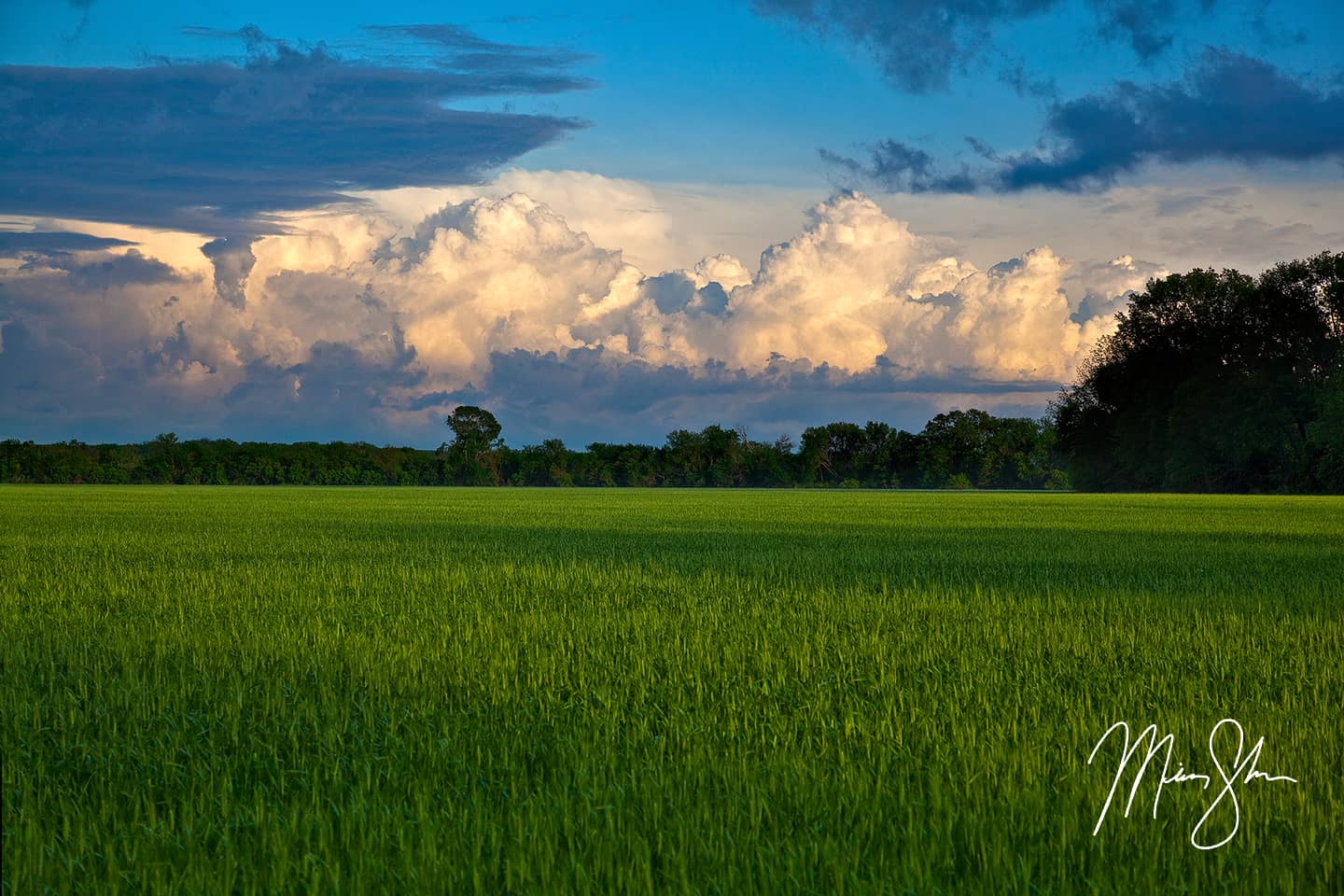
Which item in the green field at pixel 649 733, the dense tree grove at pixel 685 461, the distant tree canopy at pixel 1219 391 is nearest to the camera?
the green field at pixel 649 733

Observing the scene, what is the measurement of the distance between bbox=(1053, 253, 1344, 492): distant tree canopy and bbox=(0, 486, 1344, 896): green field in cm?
6492

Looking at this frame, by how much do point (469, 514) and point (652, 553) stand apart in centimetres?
2119

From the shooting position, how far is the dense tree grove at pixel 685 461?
4483 inches

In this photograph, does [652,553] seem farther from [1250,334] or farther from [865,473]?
[865,473]

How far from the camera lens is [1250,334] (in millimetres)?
80250

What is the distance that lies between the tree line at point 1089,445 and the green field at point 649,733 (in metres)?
64.9

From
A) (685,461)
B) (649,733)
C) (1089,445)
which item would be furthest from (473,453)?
(649,733)

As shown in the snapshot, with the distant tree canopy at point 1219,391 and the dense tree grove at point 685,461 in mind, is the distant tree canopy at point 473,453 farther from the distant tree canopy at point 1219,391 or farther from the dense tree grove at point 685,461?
the distant tree canopy at point 1219,391

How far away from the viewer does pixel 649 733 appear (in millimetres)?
6016

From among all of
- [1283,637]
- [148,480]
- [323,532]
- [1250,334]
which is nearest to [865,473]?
[1250,334]

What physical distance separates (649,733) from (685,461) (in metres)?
114
